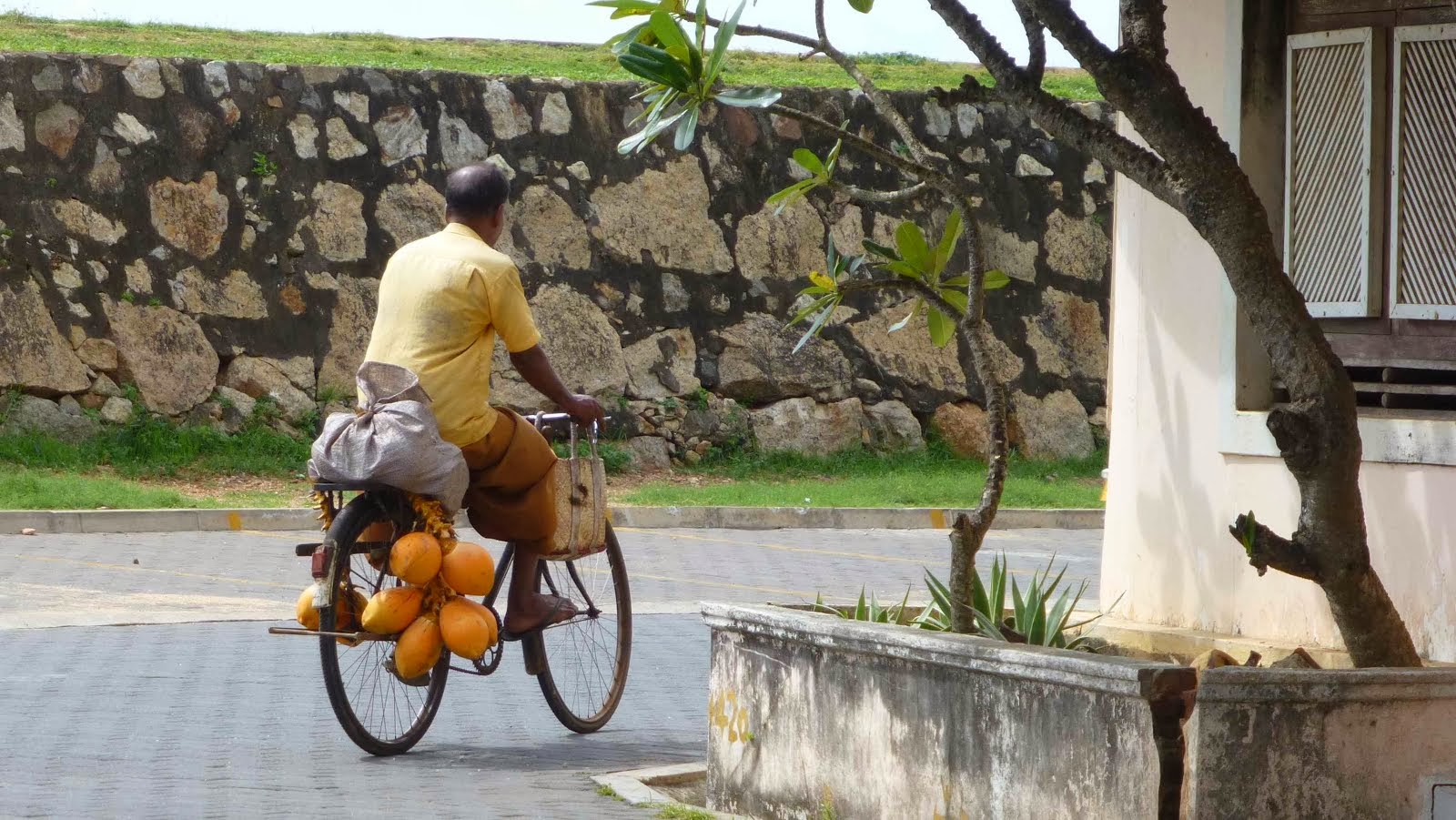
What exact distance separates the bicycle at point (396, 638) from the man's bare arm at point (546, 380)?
0.43 ft

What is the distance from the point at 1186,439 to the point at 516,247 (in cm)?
1069

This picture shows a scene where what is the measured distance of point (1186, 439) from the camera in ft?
21.1

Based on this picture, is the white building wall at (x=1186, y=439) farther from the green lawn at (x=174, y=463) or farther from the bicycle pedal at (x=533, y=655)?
the green lawn at (x=174, y=463)

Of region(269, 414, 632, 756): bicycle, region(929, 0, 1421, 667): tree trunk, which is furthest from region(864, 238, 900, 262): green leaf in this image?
region(269, 414, 632, 756): bicycle

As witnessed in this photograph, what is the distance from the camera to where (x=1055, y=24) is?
4.46 m

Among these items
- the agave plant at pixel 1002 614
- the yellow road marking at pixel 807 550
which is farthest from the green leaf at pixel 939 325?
the yellow road marking at pixel 807 550

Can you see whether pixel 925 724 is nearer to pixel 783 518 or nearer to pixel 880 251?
pixel 880 251

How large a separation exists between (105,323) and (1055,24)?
40.4ft

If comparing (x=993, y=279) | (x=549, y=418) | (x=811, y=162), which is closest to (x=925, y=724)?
(x=993, y=279)

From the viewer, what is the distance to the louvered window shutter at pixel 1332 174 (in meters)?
6.14

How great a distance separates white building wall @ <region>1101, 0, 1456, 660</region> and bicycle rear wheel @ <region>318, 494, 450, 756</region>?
7.93 ft

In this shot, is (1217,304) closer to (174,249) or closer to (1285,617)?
(1285,617)

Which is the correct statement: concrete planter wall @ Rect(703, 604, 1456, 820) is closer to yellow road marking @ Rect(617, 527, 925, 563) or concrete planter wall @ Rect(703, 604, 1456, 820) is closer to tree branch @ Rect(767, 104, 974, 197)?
tree branch @ Rect(767, 104, 974, 197)

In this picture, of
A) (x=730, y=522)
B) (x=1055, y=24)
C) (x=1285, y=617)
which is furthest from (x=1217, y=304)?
(x=730, y=522)
